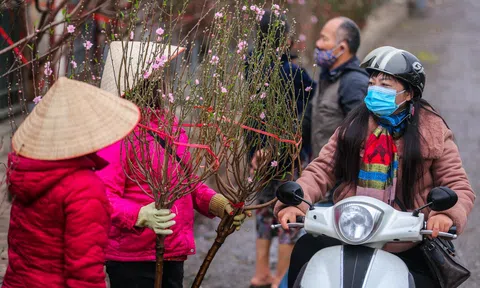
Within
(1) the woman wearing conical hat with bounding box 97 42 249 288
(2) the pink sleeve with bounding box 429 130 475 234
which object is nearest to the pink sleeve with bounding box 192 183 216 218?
(1) the woman wearing conical hat with bounding box 97 42 249 288

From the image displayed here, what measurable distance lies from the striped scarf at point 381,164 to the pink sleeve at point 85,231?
137cm

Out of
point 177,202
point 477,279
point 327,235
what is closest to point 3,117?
point 477,279

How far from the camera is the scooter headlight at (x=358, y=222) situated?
3699 mm

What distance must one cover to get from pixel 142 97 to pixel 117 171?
346 mm

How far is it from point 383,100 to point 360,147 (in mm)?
246

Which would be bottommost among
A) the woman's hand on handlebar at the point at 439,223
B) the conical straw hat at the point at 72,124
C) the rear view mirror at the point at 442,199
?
the woman's hand on handlebar at the point at 439,223

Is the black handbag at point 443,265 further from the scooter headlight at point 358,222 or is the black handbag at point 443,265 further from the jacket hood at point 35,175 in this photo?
the jacket hood at point 35,175

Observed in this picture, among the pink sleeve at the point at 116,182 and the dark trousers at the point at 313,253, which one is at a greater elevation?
the pink sleeve at the point at 116,182

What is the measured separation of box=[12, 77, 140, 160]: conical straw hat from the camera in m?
3.22

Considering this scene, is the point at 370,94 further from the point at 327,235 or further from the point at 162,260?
the point at 162,260

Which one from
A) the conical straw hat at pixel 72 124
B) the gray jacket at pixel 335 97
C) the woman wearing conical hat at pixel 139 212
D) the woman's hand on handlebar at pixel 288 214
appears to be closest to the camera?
the conical straw hat at pixel 72 124

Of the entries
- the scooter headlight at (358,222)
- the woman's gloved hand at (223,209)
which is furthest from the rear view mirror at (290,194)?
the woman's gloved hand at (223,209)

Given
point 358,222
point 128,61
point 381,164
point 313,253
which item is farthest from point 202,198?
point 358,222

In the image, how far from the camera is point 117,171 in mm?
4074
